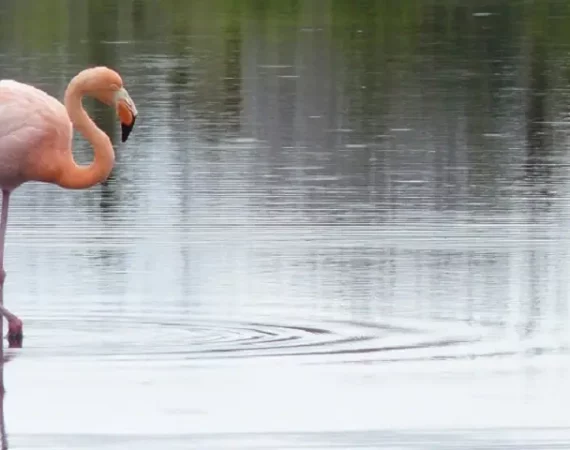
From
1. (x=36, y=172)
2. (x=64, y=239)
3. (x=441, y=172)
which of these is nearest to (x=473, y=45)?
(x=441, y=172)

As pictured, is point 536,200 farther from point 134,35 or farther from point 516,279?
point 134,35

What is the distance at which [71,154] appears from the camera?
11.5m

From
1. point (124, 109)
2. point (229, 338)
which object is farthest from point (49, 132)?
point (229, 338)

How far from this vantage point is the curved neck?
37.6ft

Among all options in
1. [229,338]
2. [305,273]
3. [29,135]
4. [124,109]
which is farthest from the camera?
[305,273]

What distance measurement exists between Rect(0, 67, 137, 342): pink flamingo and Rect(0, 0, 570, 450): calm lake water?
668mm

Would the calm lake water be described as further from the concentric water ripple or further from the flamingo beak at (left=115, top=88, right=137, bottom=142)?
the flamingo beak at (left=115, top=88, right=137, bottom=142)

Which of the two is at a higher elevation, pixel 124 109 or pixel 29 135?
pixel 124 109

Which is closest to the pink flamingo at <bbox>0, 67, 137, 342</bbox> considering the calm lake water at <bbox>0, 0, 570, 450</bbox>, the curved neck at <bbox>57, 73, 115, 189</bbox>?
the curved neck at <bbox>57, 73, 115, 189</bbox>

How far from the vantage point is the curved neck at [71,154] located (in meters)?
11.5

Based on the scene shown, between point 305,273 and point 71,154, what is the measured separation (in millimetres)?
1626

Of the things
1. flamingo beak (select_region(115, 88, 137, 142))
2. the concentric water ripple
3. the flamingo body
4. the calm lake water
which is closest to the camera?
the calm lake water

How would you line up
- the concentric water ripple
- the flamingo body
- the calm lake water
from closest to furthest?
1. the calm lake water
2. the concentric water ripple
3. the flamingo body

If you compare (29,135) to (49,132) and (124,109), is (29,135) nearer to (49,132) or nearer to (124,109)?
(49,132)
